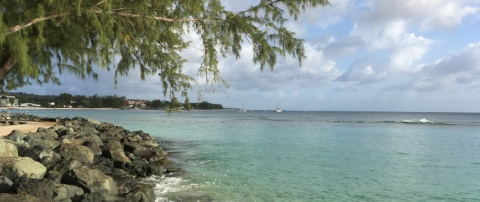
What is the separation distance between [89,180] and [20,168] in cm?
131

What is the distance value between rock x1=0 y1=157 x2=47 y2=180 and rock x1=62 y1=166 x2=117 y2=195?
0.59m

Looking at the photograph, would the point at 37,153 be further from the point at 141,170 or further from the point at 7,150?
the point at 141,170

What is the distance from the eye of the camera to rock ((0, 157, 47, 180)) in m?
7.41

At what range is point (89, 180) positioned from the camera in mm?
7742

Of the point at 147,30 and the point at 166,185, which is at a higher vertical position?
the point at 147,30

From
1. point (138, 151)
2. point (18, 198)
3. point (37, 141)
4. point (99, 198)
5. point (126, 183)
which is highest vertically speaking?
point (37, 141)

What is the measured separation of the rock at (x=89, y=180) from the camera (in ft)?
24.9

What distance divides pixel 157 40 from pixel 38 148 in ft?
14.4

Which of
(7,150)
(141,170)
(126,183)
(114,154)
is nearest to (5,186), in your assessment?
(7,150)

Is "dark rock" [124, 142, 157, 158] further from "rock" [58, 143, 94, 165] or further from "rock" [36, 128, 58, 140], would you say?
"rock" [58, 143, 94, 165]

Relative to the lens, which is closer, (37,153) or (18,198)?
(18,198)

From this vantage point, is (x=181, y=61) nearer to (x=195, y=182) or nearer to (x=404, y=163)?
(x=195, y=182)

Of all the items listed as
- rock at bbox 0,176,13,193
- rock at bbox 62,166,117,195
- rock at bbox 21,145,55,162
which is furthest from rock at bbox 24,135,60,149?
rock at bbox 0,176,13,193

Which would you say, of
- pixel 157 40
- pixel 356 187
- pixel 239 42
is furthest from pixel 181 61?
pixel 356 187
